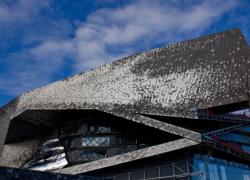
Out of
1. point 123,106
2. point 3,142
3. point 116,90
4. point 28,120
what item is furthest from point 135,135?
point 3,142

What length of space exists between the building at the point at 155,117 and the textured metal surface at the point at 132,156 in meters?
0.07

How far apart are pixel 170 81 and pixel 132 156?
781 cm

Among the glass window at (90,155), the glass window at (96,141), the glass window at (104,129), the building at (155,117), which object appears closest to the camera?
the building at (155,117)

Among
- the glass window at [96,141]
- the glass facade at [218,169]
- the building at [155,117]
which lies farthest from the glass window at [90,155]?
the glass facade at [218,169]

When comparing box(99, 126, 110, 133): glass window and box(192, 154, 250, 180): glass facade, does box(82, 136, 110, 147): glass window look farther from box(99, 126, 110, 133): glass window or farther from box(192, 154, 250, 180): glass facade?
box(192, 154, 250, 180): glass facade

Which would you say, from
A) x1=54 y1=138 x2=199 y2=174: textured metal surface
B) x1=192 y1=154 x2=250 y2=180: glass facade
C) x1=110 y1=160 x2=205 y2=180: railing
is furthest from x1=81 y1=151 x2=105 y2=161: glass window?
x1=192 y1=154 x2=250 y2=180: glass facade

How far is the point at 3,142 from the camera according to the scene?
A: 38.6 metres

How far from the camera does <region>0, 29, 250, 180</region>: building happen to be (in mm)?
23062

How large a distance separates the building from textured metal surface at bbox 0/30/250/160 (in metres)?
0.08

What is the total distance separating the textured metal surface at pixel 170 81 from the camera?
25.5 metres

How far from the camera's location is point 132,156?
79.0ft

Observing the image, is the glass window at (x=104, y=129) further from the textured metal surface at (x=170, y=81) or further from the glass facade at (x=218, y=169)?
the glass facade at (x=218, y=169)

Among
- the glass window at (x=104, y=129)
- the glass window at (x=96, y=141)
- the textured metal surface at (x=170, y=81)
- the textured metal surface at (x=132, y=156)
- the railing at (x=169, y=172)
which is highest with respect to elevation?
the textured metal surface at (x=170, y=81)

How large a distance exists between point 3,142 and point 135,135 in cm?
1749
